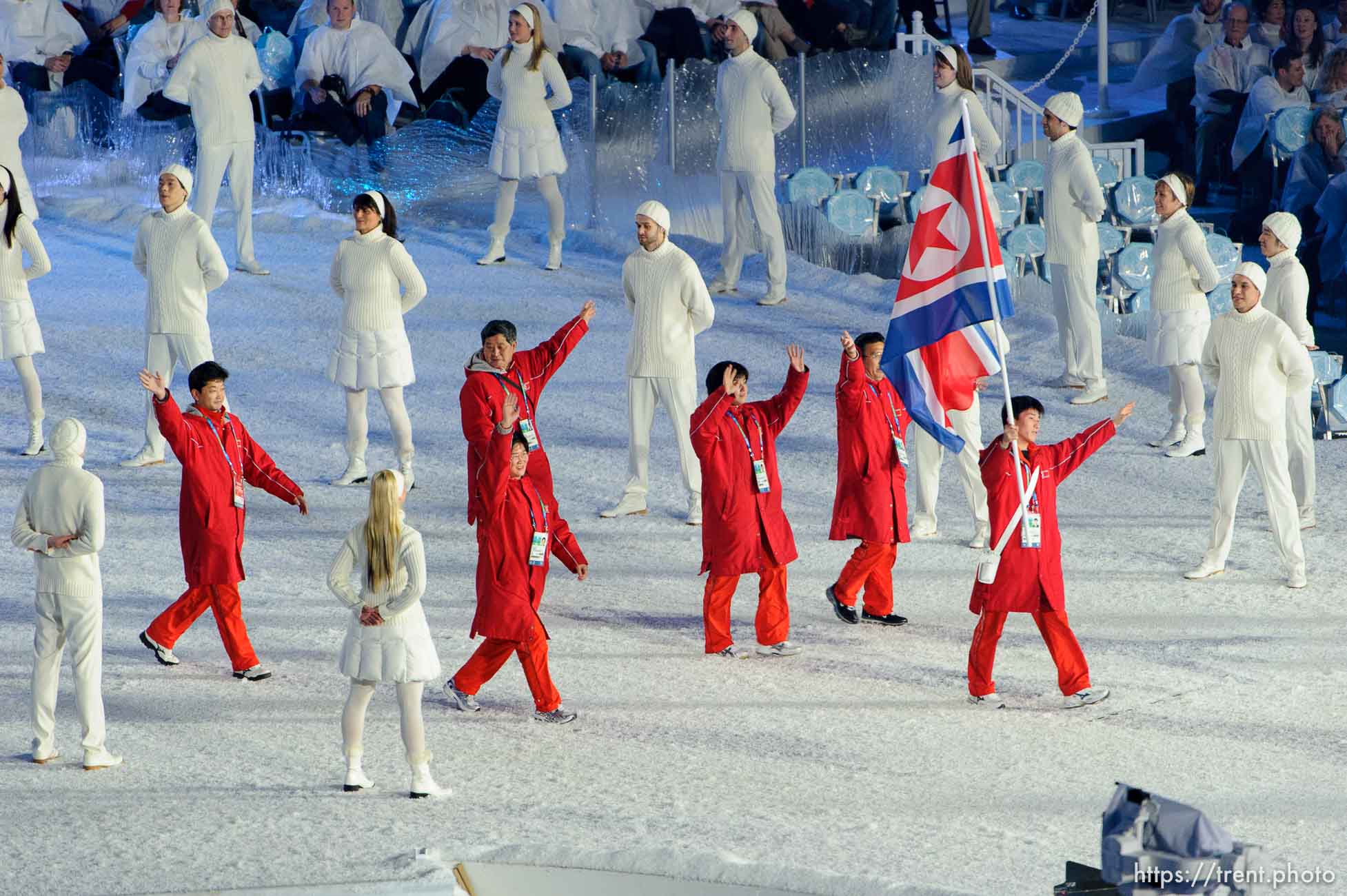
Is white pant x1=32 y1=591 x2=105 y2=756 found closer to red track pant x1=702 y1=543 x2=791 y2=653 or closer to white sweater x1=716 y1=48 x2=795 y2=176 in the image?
red track pant x1=702 y1=543 x2=791 y2=653

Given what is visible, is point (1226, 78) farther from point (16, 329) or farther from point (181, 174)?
point (16, 329)

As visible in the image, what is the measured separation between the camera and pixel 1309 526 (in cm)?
→ 1048

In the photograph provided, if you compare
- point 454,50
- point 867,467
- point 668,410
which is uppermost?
point 454,50

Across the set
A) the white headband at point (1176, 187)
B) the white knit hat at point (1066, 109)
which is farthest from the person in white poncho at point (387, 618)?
the white knit hat at point (1066, 109)

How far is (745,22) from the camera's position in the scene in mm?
13953

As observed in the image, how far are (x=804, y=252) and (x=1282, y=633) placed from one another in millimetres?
7435

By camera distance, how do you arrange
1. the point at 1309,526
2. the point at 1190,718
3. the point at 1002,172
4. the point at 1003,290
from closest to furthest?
1. the point at 1190,718
2. the point at 1003,290
3. the point at 1309,526
4. the point at 1002,172

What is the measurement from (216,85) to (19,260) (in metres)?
3.63

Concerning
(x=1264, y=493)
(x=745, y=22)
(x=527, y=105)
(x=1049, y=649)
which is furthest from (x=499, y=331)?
(x=527, y=105)

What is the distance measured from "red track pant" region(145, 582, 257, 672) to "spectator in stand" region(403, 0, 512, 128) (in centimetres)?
954

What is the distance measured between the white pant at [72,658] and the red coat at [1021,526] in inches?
136

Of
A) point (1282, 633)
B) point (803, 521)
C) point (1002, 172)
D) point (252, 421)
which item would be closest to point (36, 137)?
point (252, 421)

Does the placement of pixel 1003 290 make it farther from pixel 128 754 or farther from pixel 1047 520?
pixel 128 754

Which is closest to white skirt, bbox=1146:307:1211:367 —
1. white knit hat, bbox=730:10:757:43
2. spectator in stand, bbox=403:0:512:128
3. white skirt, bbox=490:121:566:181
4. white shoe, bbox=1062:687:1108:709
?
white shoe, bbox=1062:687:1108:709
